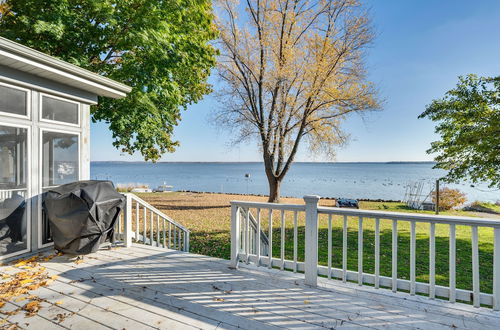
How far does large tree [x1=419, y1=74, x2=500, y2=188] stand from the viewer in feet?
20.2

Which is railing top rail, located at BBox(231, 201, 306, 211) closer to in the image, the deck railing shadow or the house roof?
the deck railing shadow

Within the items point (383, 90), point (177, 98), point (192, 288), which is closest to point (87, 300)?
point (192, 288)

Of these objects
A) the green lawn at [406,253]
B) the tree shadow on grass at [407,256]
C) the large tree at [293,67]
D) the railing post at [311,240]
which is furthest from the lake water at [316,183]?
the railing post at [311,240]

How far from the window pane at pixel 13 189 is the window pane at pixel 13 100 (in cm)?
25

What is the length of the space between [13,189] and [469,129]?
975 cm

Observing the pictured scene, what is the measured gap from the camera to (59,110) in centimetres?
406

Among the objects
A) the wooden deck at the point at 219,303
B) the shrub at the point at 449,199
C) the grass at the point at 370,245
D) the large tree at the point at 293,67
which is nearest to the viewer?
the wooden deck at the point at 219,303

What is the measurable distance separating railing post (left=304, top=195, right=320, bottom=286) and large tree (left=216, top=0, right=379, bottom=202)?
8.94m

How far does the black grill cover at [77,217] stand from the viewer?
342 cm

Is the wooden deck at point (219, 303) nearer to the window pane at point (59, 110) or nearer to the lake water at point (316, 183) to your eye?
the window pane at point (59, 110)

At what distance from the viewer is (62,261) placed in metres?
3.60

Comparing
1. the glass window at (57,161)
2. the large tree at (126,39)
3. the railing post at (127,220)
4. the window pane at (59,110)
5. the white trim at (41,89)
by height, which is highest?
the large tree at (126,39)

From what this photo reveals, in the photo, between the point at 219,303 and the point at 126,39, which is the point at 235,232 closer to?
the point at 219,303

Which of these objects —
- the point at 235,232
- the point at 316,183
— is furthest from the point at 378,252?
the point at 316,183
